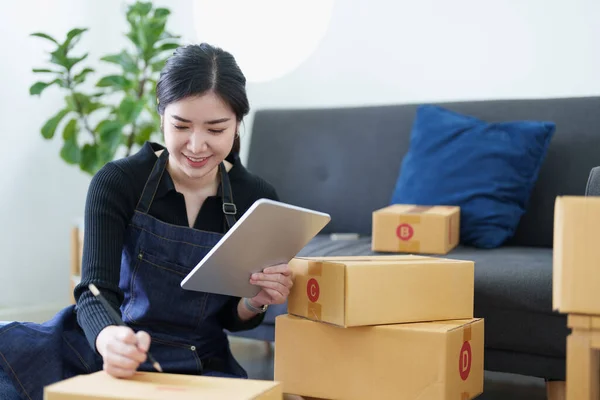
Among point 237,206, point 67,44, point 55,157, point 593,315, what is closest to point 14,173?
point 55,157

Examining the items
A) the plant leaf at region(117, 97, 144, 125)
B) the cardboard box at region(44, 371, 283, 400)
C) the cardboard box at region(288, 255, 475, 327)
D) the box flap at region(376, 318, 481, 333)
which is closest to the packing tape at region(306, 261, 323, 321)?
the cardboard box at region(288, 255, 475, 327)

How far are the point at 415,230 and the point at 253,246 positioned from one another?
0.88 m

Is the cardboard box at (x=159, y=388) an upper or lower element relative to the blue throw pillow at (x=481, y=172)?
lower

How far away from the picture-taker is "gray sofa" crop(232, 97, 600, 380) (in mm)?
1717

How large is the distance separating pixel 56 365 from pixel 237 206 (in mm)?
451

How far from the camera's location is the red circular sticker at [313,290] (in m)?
1.41

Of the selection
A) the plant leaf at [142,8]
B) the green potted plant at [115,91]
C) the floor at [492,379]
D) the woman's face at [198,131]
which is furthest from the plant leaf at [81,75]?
the woman's face at [198,131]

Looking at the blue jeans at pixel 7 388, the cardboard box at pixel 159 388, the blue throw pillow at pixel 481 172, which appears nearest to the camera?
the cardboard box at pixel 159 388

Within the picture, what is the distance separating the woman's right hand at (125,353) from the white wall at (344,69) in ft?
6.48

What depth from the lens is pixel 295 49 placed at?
10.1 ft

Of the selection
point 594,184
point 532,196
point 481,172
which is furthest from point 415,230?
point 594,184

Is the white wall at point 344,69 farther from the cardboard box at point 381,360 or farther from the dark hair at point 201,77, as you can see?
the dark hair at point 201,77

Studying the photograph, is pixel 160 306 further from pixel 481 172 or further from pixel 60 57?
pixel 60 57

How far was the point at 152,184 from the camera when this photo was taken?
1425mm
